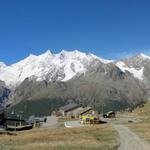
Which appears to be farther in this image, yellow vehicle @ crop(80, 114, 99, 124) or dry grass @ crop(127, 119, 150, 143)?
yellow vehicle @ crop(80, 114, 99, 124)

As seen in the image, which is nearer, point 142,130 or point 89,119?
point 142,130

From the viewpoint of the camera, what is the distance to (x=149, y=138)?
36562mm

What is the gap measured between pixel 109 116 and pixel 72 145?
8530cm

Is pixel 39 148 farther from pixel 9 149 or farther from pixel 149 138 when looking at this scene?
pixel 149 138

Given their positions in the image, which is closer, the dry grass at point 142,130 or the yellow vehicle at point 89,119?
the dry grass at point 142,130

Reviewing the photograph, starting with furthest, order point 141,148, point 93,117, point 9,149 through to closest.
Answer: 1. point 93,117
2. point 141,148
3. point 9,149

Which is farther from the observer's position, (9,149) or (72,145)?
(72,145)

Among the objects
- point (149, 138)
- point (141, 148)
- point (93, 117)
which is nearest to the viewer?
point (141, 148)

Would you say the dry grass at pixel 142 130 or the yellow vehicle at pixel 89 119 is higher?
the yellow vehicle at pixel 89 119

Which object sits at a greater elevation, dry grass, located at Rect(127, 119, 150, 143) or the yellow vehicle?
the yellow vehicle

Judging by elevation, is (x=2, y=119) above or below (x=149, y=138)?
above

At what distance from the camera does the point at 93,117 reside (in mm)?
79812

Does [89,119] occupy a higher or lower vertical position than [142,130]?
higher

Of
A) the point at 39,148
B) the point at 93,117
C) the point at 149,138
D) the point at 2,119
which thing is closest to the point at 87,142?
the point at 39,148
